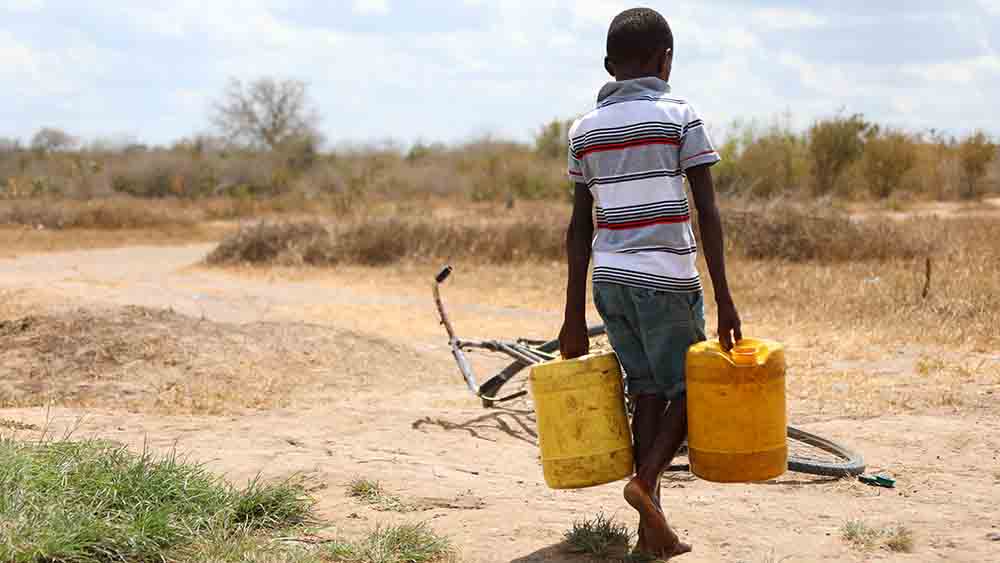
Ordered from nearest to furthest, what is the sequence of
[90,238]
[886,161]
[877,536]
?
1. [877,536]
2. [90,238]
3. [886,161]

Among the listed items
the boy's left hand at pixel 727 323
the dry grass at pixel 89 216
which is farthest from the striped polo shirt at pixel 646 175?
the dry grass at pixel 89 216

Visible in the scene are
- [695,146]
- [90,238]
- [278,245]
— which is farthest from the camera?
[90,238]

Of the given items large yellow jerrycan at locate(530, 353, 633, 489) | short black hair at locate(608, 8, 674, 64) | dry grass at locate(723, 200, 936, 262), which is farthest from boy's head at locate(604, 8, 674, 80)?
dry grass at locate(723, 200, 936, 262)

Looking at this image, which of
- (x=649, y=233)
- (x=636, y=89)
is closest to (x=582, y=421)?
(x=649, y=233)

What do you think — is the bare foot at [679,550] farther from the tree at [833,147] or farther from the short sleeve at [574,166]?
the tree at [833,147]

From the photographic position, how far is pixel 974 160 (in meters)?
26.3

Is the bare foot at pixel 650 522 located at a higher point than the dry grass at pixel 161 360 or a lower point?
higher

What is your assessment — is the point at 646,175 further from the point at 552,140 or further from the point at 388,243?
the point at 552,140

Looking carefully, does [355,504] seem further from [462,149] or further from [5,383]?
[462,149]

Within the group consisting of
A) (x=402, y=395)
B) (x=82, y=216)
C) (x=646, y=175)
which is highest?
(x=646, y=175)

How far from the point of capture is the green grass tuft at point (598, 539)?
3291 mm

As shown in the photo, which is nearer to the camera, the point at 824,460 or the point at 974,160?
the point at 824,460

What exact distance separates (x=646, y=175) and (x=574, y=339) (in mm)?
571

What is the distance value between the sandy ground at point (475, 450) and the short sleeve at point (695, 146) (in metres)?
1.22
